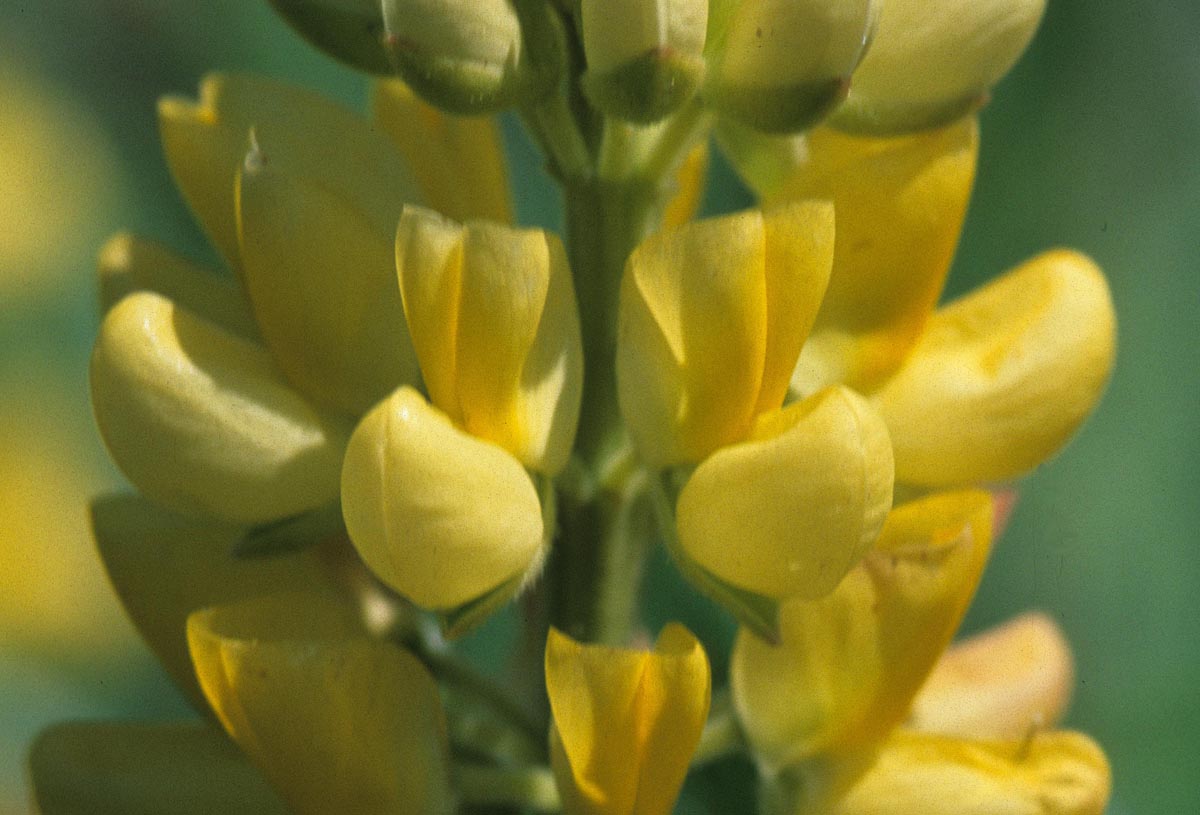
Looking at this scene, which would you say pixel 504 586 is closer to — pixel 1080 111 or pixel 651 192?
pixel 651 192

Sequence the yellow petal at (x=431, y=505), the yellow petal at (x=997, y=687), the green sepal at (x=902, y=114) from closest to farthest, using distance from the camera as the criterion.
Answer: the yellow petal at (x=431, y=505)
the green sepal at (x=902, y=114)
the yellow petal at (x=997, y=687)

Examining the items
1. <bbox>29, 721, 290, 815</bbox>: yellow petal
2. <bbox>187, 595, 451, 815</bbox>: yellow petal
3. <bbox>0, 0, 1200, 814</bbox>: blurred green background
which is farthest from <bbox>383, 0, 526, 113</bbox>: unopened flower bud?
<bbox>0, 0, 1200, 814</bbox>: blurred green background

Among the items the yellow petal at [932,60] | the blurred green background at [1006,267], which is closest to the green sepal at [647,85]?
the yellow petal at [932,60]

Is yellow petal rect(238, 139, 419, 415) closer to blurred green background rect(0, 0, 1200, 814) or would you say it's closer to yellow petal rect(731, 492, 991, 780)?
yellow petal rect(731, 492, 991, 780)

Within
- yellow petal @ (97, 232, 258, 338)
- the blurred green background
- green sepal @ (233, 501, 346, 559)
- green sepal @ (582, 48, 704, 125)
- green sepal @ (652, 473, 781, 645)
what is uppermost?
green sepal @ (582, 48, 704, 125)

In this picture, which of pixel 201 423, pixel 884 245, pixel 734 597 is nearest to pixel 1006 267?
pixel 884 245

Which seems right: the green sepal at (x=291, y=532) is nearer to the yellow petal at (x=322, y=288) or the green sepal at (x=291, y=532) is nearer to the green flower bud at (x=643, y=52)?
the yellow petal at (x=322, y=288)
